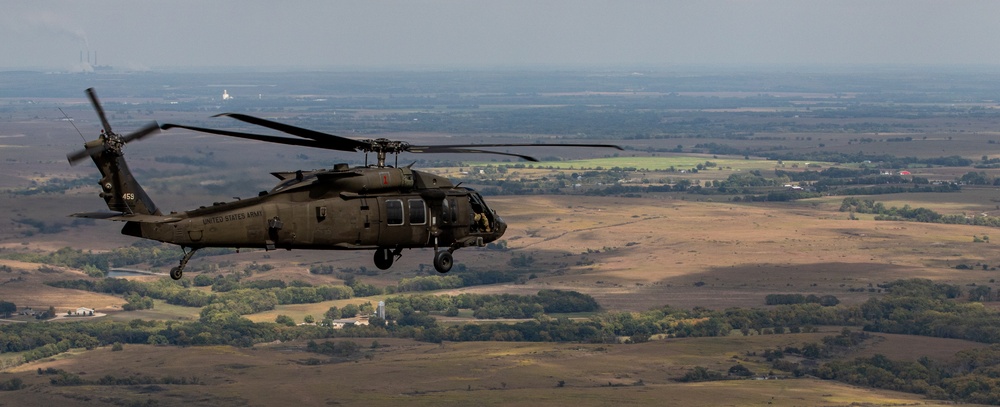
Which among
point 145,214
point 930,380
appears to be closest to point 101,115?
point 145,214

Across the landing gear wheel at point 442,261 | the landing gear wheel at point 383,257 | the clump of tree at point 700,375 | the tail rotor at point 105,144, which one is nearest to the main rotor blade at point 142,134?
the tail rotor at point 105,144

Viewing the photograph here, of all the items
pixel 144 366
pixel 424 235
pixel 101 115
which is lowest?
pixel 144 366

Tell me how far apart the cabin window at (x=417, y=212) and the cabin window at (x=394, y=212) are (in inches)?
19.5

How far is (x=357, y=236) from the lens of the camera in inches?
2094

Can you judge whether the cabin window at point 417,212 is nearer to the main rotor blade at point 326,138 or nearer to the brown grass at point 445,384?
the main rotor blade at point 326,138

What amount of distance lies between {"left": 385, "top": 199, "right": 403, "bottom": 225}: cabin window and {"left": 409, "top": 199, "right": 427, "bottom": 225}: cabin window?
1.63ft

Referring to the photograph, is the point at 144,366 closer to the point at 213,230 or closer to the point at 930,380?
the point at 930,380

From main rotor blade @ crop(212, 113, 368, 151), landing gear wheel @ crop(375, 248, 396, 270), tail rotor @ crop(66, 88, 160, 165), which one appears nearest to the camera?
main rotor blade @ crop(212, 113, 368, 151)

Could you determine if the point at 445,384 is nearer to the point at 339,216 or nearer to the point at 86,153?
the point at 339,216

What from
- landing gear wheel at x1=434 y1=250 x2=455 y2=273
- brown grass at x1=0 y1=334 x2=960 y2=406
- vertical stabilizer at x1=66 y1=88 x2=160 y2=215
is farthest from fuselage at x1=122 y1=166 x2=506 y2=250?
brown grass at x1=0 y1=334 x2=960 y2=406

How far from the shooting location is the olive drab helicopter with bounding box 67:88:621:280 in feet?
161

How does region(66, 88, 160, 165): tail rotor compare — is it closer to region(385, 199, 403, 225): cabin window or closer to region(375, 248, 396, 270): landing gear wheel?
region(385, 199, 403, 225): cabin window

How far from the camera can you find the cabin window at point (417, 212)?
54.4 meters

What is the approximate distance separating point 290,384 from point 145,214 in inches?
5429
